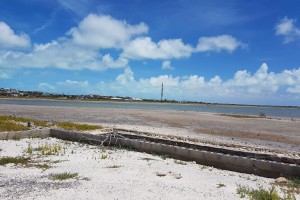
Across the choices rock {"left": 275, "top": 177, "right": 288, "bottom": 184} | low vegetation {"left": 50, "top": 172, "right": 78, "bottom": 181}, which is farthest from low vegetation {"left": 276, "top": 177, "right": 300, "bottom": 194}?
low vegetation {"left": 50, "top": 172, "right": 78, "bottom": 181}

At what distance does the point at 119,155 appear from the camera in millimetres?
13719

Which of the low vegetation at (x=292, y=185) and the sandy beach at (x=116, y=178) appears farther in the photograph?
the low vegetation at (x=292, y=185)

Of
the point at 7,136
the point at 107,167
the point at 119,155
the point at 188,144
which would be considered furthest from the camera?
the point at 7,136

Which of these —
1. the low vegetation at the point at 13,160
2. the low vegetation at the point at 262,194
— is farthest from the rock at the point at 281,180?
the low vegetation at the point at 13,160

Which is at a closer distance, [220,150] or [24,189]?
[24,189]

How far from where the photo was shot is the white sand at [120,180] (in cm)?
843

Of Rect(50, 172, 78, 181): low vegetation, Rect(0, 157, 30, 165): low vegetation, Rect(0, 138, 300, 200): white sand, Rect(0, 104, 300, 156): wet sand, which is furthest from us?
Rect(0, 104, 300, 156): wet sand

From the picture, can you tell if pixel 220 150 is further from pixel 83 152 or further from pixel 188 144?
pixel 83 152

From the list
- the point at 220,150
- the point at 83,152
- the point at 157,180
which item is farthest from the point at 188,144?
the point at 157,180

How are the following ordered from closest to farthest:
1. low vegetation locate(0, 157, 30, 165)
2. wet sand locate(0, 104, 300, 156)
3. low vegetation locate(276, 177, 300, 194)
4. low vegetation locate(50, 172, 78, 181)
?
1. low vegetation locate(276, 177, 300, 194)
2. low vegetation locate(50, 172, 78, 181)
3. low vegetation locate(0, 157, 30, 165)
4. wet sand locate(0, 104, 300, 156)

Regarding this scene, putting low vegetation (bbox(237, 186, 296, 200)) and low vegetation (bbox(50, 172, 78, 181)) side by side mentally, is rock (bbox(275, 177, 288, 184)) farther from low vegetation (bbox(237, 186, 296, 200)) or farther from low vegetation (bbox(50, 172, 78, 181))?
low vegetation (bbox(50, 172, 78, 181))

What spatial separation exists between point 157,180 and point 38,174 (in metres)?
3.33

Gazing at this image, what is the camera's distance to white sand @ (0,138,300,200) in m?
8.43

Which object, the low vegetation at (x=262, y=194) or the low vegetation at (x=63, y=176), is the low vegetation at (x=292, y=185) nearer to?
the low vegetation at (x=262, y=194)
